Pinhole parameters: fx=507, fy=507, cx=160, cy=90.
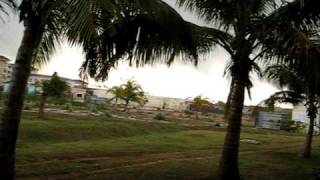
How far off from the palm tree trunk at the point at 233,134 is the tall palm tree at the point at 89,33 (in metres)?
1.49

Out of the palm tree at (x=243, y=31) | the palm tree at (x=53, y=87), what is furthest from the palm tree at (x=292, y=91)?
the palm tree at (x=53, y=87)

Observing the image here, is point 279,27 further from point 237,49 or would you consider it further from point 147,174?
point 147,174

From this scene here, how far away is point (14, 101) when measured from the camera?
900cm

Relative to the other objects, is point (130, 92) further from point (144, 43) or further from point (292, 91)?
point (144, 43)

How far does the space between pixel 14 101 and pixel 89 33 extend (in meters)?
3.28

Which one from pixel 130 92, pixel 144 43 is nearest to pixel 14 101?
pixel 144 43

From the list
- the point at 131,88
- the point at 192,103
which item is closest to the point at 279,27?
the point at 131,88

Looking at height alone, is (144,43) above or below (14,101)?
above

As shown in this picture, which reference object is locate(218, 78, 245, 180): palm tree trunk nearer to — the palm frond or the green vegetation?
the palm frond

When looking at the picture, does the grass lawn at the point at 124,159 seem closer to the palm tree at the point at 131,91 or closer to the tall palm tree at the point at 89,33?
the tall palm tree at the point at 89,33

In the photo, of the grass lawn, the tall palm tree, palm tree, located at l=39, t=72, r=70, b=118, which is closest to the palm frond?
the tall palm tree

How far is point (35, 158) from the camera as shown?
49.4 ft

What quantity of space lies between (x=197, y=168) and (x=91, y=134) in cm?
1145

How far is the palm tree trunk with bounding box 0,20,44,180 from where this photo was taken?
8.95 metres
